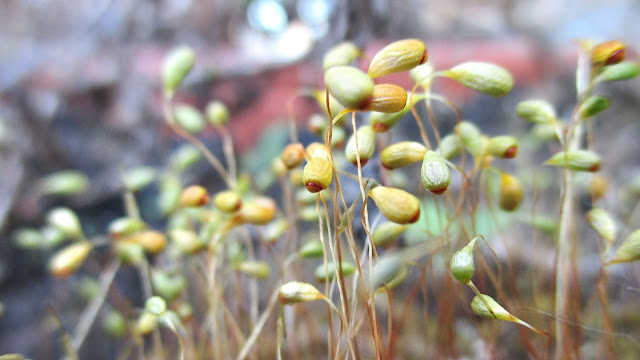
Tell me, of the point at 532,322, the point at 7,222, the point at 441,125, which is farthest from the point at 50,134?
the point at 532,322

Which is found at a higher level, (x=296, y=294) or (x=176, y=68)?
(x=176, y=68)

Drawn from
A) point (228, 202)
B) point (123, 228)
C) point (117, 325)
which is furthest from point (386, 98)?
point (117, 325)

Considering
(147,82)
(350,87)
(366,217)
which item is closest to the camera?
(350,87)

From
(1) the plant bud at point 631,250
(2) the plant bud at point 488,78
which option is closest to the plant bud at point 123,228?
(2) the plant bud at point 488,78

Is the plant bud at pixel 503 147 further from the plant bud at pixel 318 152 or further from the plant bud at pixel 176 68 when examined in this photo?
→ the plant bud at pixel 176 68

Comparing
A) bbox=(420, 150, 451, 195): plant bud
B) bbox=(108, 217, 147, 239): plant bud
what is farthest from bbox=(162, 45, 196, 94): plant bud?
bbox=(420, 150, 451, 195): plant bud

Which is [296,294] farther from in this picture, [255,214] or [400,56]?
[400,56]

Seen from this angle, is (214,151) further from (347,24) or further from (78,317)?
(347,24)
